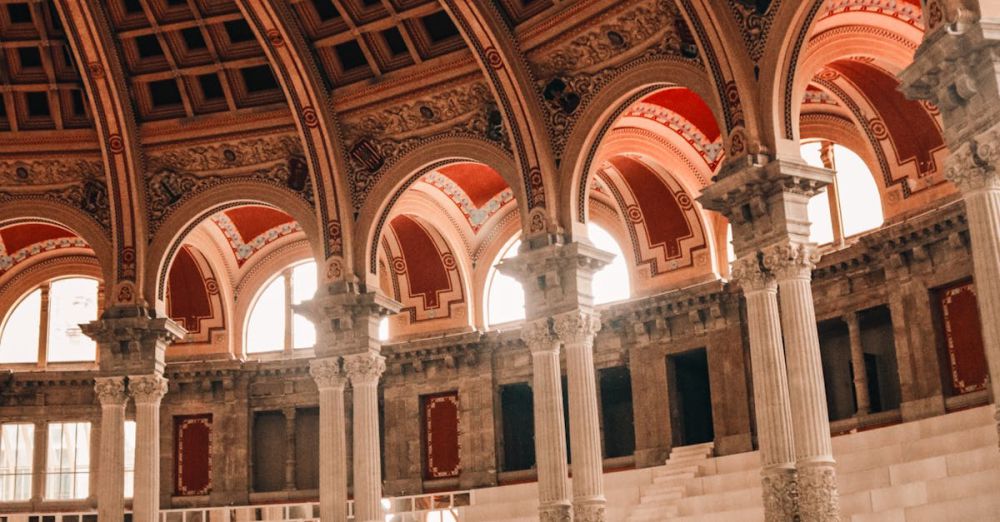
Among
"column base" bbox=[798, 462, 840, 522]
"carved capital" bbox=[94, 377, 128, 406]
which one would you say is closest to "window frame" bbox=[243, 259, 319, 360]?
"carved capital" bbox=[94, 377, 128, 406]

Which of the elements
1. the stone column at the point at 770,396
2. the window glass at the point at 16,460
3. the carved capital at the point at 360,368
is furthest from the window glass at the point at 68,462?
the stone column at the point at 770,396

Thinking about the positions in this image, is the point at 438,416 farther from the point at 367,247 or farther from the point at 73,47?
the point at 73,47

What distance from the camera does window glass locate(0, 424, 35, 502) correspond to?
3034 centimetres

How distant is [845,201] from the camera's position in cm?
2628

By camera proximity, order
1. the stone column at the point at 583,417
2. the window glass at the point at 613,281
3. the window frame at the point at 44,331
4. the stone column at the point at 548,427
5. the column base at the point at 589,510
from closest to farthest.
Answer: the column base at the point at 589,510 < the stone column at the point at 583,417 < the stone column at the point at 548,427 < the window glass at the point at 613,281 < the window frame at the point at 44,331

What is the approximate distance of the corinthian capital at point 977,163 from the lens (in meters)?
14.5

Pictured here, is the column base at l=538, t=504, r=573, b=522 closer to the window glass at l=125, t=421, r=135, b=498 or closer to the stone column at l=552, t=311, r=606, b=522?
the stone column at l=552, t=311, r=606, b=522

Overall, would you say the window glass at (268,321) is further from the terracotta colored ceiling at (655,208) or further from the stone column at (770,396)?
the stone column at (770,396)

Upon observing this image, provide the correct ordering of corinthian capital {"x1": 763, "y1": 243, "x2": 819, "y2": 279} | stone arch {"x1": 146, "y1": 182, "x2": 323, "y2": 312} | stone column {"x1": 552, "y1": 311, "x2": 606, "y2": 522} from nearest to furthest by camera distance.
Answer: corinthian capital {"x1": 763, "y1": 243, "x2": 819, "y2": 279}
stone column {"x1": 552, "y1": 311, "x2": 606, "y2": 522}
stone arch {"x1": 146, "y1": 182, "x2": 323, "y2": 312}

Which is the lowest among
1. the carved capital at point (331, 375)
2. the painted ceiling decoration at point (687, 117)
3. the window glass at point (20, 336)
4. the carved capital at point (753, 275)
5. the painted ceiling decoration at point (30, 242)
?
the carved capital at point (331, 375)

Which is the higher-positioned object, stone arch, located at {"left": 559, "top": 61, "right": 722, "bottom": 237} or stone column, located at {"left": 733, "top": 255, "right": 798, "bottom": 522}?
stone arch, located at {"left": 559, "top": 61, "right": 722, "bottom": 237}

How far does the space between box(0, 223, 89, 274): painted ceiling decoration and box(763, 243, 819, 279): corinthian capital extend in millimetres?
18572

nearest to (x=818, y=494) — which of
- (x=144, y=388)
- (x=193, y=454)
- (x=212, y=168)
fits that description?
(x=144, y=388)

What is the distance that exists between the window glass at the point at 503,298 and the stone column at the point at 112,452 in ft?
29.0
